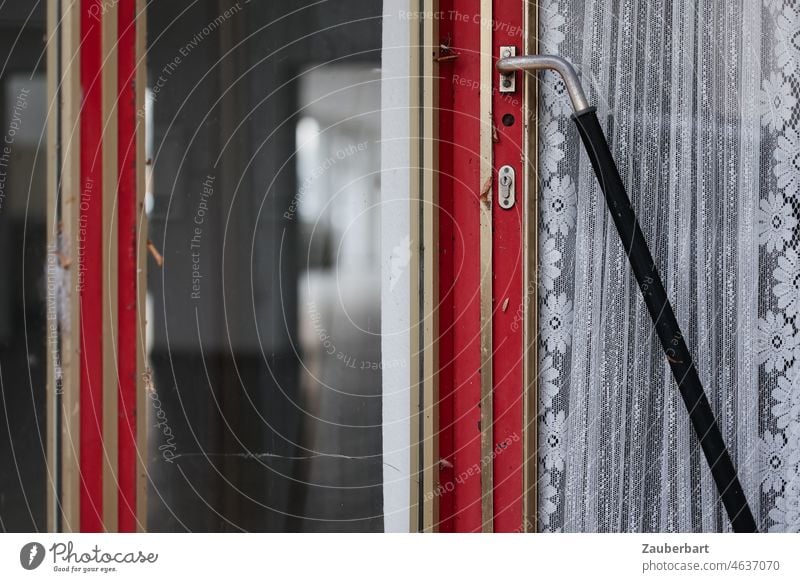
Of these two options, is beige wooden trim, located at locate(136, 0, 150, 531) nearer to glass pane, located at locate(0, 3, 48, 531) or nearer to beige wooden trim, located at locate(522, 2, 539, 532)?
glass pane, located at locate(0, 3, 48, 531)

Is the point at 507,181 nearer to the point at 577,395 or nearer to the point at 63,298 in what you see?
the point at 577,395

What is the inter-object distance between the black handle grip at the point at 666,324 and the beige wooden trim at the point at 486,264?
4.2 inches

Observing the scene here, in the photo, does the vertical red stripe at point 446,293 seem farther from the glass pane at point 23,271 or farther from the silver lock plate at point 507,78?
the glass pane at point 23,271

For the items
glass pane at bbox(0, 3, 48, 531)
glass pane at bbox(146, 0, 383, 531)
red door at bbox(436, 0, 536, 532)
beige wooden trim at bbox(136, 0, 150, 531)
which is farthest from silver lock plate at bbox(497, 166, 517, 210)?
glass pane at bbox(0, 3, 48, 531)

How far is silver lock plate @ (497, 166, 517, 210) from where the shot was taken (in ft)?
2.50

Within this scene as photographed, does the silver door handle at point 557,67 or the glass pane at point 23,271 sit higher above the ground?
the silver door handle at point 557,67

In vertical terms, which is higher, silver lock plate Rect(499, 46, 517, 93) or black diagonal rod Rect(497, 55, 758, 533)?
silver lock plate Rect(499, 46, 517, 93)

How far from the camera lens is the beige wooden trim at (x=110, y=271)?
75 centimetres

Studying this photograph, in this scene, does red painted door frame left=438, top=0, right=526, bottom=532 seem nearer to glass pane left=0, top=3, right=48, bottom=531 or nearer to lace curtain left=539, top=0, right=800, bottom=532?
lace curtain left=539, top=0, right=800, bottom=532

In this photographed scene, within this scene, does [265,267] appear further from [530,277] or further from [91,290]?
[530,277]

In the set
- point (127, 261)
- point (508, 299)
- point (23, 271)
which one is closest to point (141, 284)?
point (127, 261)

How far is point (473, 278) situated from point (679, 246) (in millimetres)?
222

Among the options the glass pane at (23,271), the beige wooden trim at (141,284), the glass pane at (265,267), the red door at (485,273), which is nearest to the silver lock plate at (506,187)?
the red door at (485,273)

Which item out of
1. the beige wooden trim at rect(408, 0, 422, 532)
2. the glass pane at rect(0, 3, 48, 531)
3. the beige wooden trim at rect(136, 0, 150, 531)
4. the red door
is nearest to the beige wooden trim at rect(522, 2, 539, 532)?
the red door
